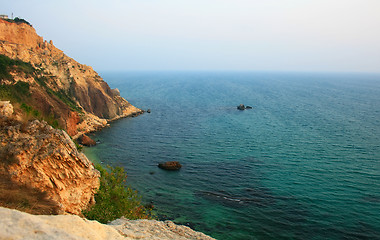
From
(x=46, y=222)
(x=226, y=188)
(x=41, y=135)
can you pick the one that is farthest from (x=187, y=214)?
(x=46, y=222)

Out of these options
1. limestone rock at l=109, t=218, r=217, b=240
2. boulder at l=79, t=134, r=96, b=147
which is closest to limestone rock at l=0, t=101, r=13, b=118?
limestone rock at l=109, t=218, r=217, b=240

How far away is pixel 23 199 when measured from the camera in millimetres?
18453

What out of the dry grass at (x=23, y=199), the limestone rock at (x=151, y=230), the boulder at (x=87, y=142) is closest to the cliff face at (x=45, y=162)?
the dry grass at (x=23, y=199)

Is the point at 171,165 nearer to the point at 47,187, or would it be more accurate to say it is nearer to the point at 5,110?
the point at 47,187

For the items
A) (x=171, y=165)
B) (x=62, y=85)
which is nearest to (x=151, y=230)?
(x=171, y=165)

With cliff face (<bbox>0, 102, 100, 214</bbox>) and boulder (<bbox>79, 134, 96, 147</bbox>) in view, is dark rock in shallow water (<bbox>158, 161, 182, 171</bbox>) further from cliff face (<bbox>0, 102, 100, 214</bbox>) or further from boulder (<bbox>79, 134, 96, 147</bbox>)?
cliff face (<bbox>0, 102, 100, 214</bbox>)

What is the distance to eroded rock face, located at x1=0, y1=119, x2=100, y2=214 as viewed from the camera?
71.8ft

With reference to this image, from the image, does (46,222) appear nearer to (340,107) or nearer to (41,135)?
(41,135)

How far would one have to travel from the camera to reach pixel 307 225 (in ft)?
113

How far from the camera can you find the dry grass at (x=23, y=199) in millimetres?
17297

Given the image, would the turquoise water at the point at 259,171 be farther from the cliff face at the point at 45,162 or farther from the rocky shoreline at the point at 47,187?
the cliff face at the point at 45,162

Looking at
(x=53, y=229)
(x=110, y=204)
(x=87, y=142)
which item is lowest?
(x=87, y=142)

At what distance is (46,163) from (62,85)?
74.5 meters

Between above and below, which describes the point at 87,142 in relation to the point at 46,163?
below
